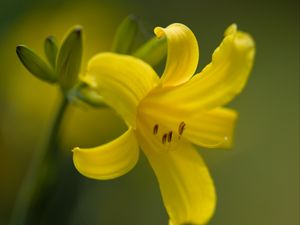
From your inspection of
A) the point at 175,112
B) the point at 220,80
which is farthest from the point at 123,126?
the point at 220,80

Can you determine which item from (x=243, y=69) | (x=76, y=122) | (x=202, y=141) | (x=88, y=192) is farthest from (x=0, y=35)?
(x=243, y=69)

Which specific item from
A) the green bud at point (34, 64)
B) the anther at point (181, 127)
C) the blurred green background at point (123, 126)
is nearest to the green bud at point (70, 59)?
the green bud at point (34, 64)

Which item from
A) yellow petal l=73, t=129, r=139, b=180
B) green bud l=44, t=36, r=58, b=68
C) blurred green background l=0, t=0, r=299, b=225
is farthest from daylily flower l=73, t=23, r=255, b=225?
blurred green background l=0, t=0, r=299, b=225

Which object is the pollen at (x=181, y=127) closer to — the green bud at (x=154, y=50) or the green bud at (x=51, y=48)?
the green bud at (x=154, y=50)

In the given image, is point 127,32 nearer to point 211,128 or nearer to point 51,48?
point 51,48

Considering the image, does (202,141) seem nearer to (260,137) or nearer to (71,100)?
(71,100)
